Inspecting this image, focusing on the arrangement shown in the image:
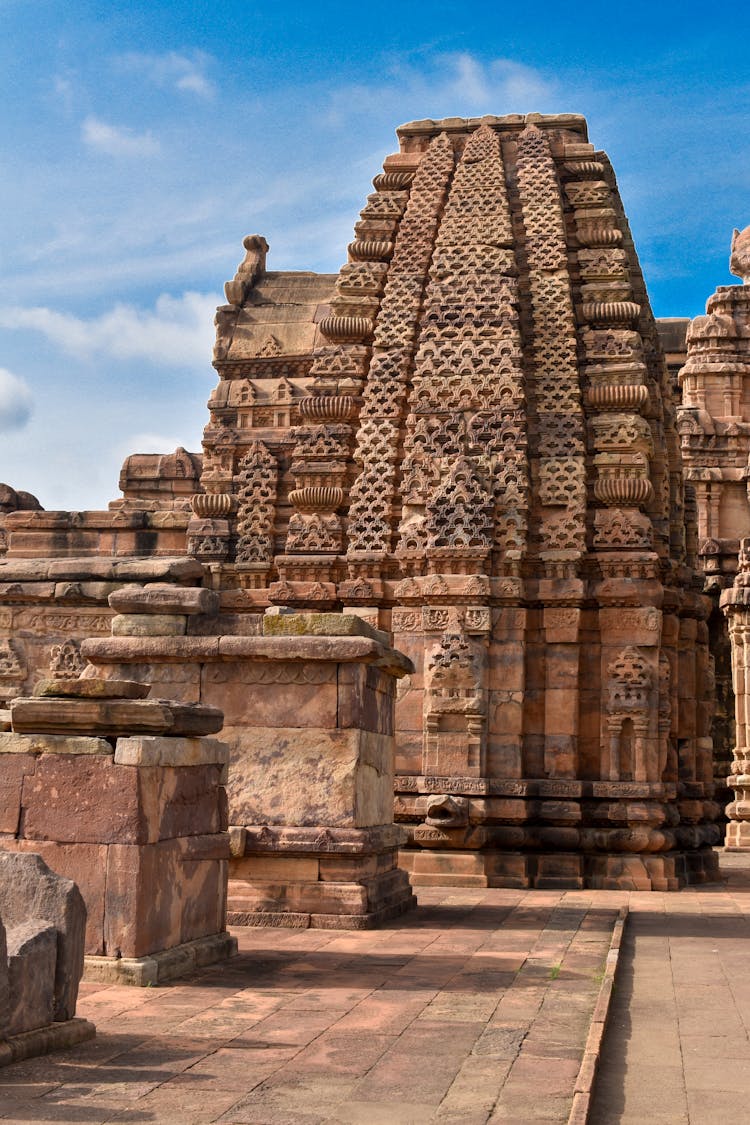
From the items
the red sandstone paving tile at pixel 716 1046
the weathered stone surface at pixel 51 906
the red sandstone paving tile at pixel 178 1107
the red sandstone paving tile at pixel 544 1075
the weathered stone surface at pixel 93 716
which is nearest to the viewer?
the red sandstone paving tile at pixel 178 1107

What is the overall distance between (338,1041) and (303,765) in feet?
13.1

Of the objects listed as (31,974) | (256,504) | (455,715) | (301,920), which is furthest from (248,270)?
(31,974)

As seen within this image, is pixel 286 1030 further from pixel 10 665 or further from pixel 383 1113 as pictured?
pixel 10 665

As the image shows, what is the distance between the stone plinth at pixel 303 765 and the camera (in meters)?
9.19

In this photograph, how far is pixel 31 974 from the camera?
5254mm

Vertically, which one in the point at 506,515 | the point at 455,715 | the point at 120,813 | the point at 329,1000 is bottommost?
the point at 329,1000

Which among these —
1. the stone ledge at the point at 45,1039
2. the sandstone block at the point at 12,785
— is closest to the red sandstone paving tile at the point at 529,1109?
the stone ledge at the point at 45,1039

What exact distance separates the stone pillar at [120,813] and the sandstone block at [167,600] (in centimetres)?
Answer: 296

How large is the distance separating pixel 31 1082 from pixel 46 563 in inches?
354

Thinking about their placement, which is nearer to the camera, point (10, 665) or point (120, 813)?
point (120, 813)

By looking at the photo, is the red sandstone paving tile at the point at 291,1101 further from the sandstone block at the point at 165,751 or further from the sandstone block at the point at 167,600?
the sandstone block at the point at 167,600

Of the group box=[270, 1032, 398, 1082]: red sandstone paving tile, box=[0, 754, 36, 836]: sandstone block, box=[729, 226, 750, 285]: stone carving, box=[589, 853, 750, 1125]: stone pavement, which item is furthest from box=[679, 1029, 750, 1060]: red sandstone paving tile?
box=[729, 226, 750, 285]: stone carving

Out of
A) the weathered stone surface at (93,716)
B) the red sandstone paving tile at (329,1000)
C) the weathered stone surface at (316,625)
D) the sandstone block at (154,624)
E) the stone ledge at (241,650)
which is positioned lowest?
the red sandstone paving tile at (329,1000)

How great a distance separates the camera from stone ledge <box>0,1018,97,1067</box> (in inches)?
198
